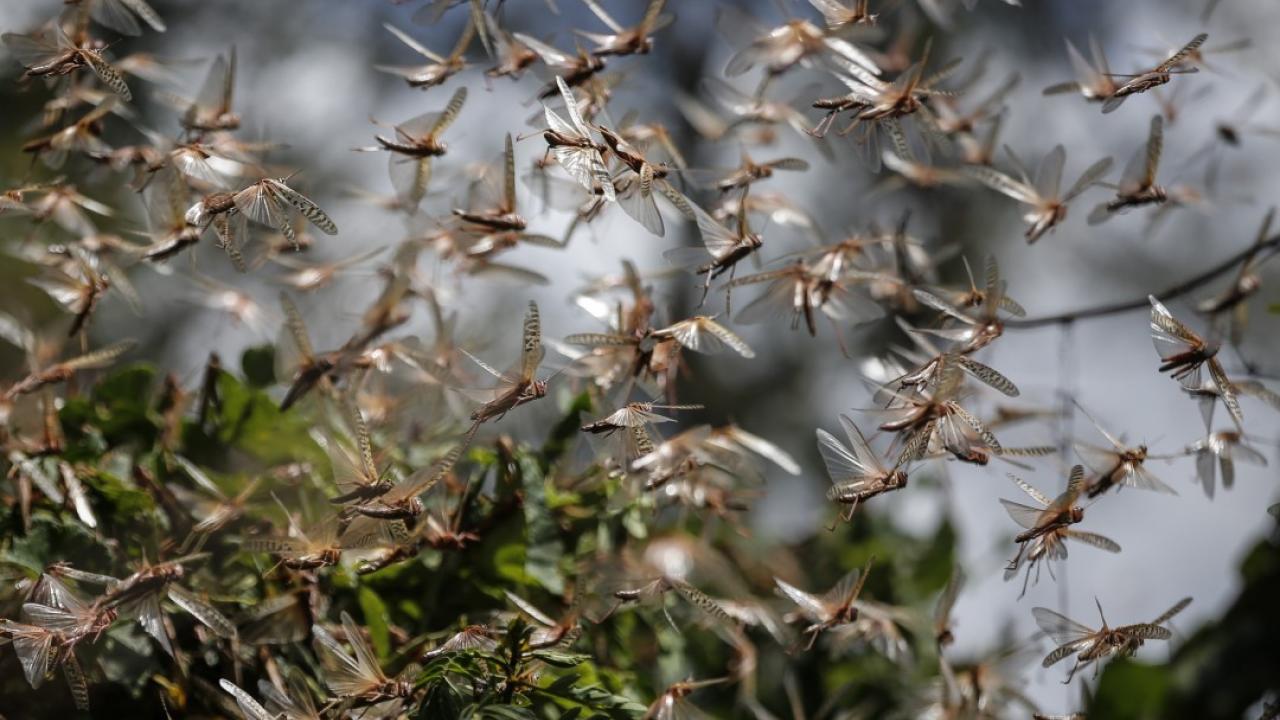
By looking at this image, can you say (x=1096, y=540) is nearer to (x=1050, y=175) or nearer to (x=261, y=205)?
(x=1050, y=175)

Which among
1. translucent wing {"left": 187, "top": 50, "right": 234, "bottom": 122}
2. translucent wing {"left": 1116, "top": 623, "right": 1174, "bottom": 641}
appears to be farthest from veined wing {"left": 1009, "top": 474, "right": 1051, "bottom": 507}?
translucent wing {"left": 187, "top": 50, "right": 234, "bottom": 122}

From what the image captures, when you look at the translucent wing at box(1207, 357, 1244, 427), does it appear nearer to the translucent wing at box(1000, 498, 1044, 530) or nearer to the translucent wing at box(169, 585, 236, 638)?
the translucent wing at box(1000, 498, 1044, 530)

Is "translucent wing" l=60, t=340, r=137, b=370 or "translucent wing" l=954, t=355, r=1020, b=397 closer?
"translucent wing" l=954, t=355, r=1020, b=397

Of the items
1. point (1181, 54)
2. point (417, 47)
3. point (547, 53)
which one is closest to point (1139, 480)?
point (1181, 54)

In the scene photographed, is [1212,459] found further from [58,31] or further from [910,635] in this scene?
[58,31]

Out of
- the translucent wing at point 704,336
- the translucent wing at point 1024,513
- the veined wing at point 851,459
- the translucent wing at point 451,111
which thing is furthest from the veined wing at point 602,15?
the translucent wing at point 1024,513

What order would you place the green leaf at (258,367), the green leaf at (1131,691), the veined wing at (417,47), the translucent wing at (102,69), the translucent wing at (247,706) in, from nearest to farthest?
the green leaf at (1131,691), the translucent wing at (247,706), the translucent wing at (102,69), the veined wing at (417,47), the green leaf at (258,367)

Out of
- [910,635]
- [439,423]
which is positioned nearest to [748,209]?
[439,423]

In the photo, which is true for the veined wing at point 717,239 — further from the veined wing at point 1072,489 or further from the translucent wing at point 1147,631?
the translucent wing at point 1147,631
